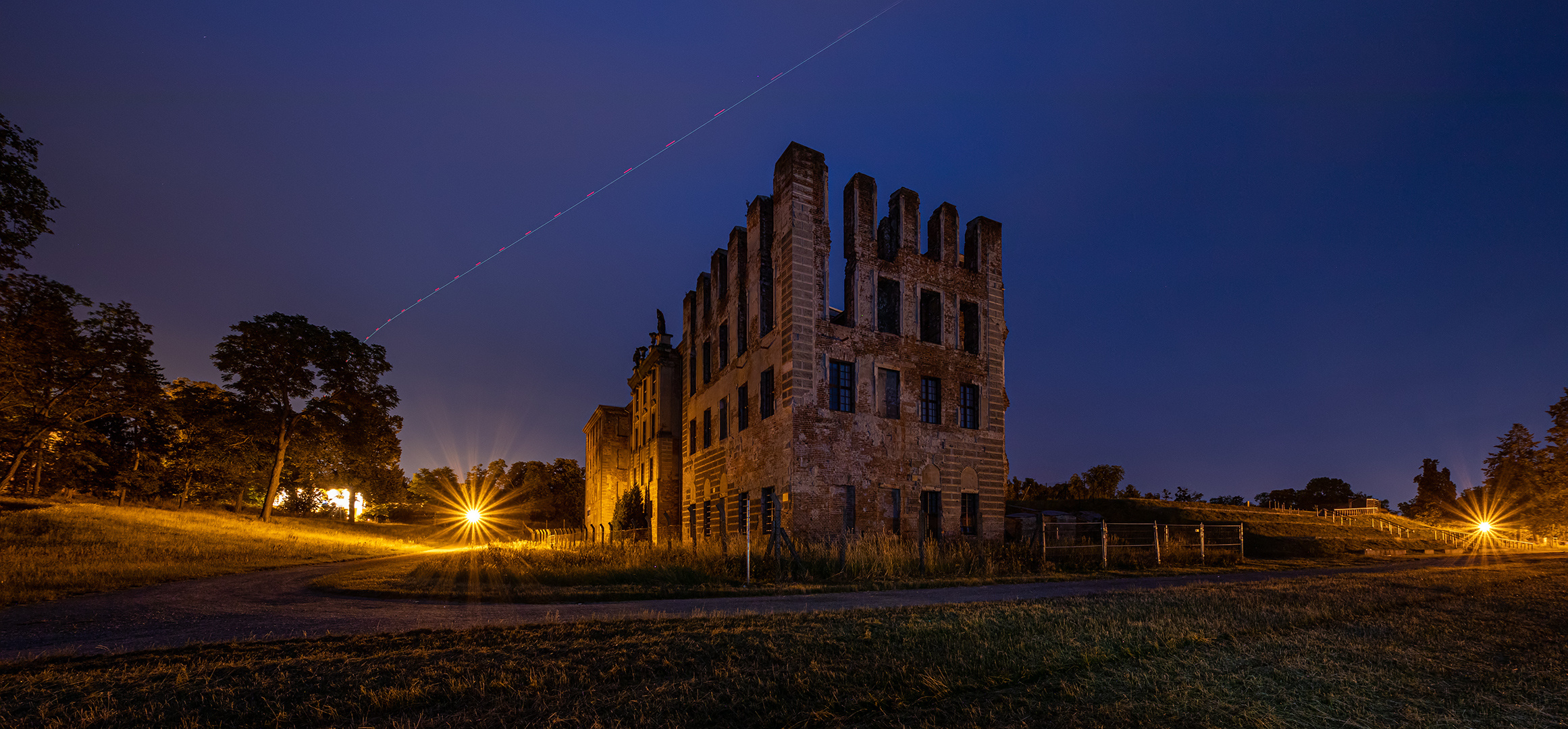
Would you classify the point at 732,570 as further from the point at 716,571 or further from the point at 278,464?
the point at 278,464

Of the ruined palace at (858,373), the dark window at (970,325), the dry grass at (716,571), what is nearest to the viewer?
the dry grass at (716,571)

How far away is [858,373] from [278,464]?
34.5 m

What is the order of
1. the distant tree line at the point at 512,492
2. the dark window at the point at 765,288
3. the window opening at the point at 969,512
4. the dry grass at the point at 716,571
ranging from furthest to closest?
the distant tree line at the point at 512,492 → the dark window at the point at 765,288 → the window opening at the point at 969,512 → the dry grass at the point at 716,571

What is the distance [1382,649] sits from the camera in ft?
18.1

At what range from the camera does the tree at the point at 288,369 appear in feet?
125

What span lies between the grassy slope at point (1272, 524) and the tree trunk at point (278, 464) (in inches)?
1696

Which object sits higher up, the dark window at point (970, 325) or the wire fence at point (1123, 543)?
the dark window at point (970, 325)

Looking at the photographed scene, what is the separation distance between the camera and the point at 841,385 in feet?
76.2

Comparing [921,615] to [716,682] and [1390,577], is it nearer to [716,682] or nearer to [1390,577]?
[716,682]

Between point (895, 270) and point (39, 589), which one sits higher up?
point (895, 270)

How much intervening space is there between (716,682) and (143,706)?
3.48 m

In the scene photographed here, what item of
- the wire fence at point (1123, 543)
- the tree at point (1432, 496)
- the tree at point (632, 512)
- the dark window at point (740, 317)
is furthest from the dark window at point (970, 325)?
the tree at point (1432, 496)

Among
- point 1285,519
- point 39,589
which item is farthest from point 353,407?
point 1285,519

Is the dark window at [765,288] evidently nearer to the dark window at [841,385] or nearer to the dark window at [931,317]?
the dark window at [841,385]
